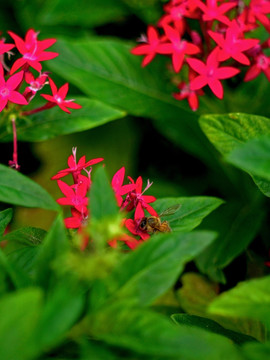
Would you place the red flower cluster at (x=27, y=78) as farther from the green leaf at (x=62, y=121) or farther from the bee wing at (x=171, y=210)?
the bee wing at (x=171, y=210)

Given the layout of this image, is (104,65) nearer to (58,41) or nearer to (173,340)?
(58,41)

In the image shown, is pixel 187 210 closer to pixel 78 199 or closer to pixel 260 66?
pixel 78 199

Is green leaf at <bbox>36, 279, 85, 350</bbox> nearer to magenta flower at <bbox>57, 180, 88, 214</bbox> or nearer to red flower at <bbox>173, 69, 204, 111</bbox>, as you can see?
magenta flower at <bbox>57, 180, 88, 214</bbox>

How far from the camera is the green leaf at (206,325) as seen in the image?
2.84 ft

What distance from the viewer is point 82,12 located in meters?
1.72

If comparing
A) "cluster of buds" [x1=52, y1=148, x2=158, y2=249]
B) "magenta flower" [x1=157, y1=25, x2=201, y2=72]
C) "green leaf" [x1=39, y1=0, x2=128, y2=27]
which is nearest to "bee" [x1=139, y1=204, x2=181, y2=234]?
"cluster of buds" [x1=52, y1=148, x2=158, y2=249]

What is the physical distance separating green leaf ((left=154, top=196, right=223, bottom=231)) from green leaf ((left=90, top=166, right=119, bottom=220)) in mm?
286

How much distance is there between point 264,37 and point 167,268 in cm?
108

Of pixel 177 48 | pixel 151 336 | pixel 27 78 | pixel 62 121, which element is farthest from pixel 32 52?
pixel 151 336

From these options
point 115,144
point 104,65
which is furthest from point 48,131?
point 115,144

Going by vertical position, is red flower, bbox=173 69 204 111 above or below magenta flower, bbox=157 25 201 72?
below

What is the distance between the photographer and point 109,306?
25.1 inches

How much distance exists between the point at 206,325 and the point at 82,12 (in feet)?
3.97

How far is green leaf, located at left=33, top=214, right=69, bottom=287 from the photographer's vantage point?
2.26 feet
